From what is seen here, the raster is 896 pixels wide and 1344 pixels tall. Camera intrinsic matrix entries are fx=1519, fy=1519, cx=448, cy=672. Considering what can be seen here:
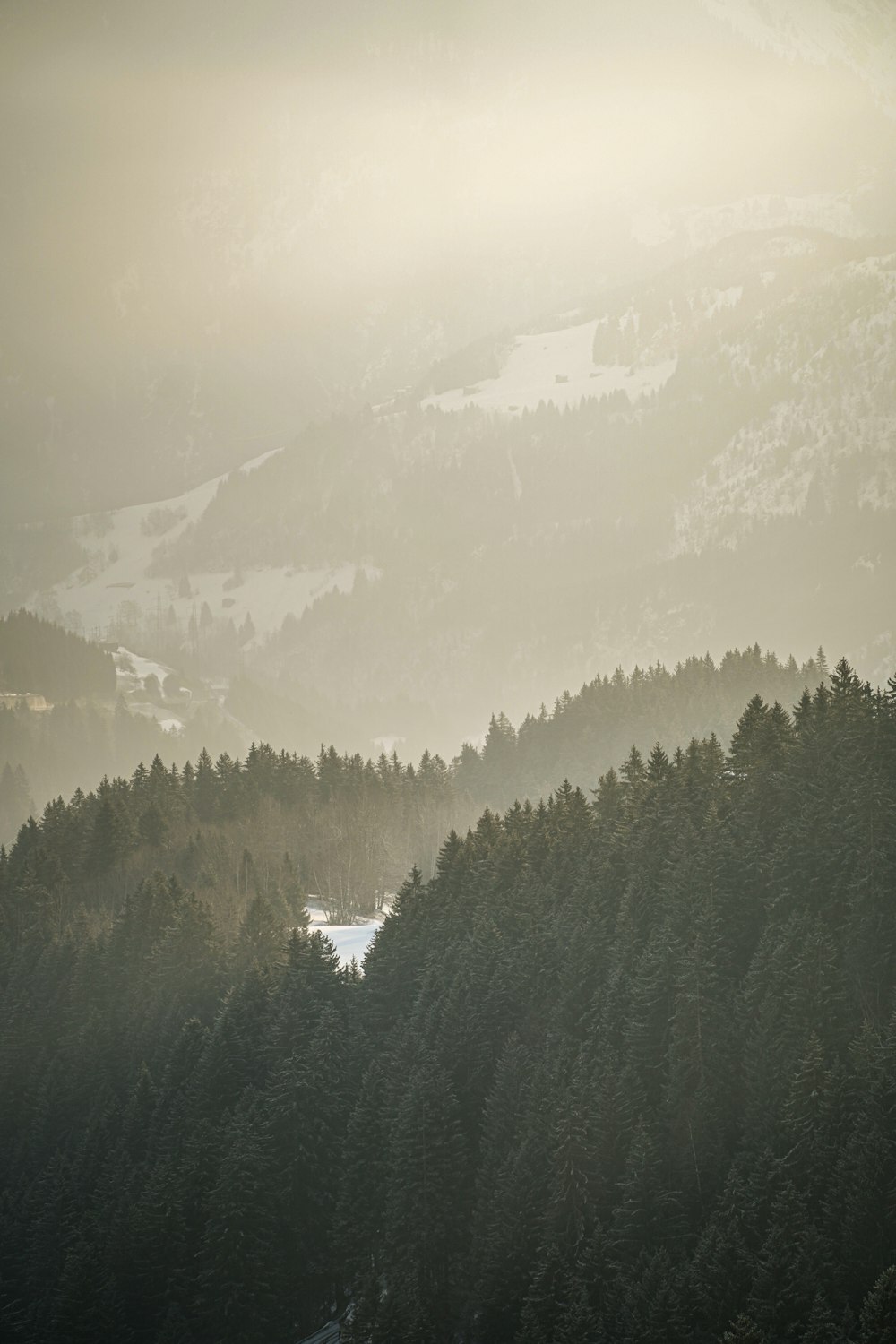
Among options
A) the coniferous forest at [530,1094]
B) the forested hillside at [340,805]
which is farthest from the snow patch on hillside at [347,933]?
the coniferous forest at [530,1094]

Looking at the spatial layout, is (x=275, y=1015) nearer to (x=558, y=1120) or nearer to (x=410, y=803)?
(x=558, y=1120)

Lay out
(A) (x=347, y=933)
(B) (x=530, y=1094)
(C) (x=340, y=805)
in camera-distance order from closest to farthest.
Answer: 1. (B) (x=530, y=1094)
2. (A) (x=347, y=933)
3. (C) (x=340, y=805)

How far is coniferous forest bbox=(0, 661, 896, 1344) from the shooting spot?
5553cm

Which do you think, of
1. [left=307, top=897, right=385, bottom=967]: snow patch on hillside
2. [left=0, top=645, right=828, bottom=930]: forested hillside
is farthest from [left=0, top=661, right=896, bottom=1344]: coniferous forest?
[left=0, top=645, right=828, bottom=930]: forested hillside

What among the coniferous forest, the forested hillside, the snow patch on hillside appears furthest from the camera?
the forested hillside

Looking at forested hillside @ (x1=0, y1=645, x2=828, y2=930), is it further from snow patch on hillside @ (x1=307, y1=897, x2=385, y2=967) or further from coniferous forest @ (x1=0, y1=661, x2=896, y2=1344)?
coniferous forest @ (x1=0, y1=661, x2=896, y2=1344)

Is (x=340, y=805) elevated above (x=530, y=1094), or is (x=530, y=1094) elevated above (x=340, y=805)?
(x=340, y=805)

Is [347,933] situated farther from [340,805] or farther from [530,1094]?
[530,1094]

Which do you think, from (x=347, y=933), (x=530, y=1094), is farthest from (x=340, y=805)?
(x=530, y=1094)

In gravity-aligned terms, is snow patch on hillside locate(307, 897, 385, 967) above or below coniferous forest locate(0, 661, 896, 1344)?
above

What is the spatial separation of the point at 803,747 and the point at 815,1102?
2049 cm

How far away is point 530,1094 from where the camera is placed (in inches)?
2689

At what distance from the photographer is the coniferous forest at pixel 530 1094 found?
5553 centimetres

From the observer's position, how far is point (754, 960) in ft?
210
